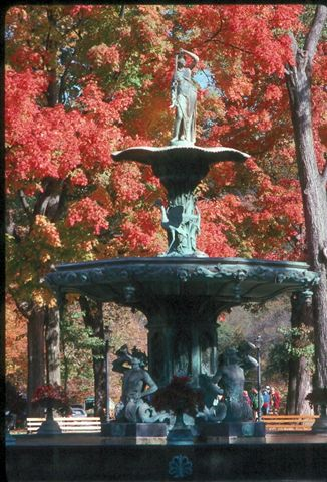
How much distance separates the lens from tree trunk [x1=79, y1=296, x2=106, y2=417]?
38312 millimetres

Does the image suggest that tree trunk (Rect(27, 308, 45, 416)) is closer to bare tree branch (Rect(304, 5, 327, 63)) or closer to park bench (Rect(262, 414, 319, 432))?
park bench (Rect(262, 414, 319, 432))

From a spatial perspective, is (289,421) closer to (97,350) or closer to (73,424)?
(73,424)

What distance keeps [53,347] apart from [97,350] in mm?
6662

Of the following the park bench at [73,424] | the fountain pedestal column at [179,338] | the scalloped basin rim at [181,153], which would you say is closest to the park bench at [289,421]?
the park bench at [73,424]

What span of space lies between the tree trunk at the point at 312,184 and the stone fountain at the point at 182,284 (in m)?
5.94

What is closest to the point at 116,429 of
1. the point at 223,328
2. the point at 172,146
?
the point at 172,146

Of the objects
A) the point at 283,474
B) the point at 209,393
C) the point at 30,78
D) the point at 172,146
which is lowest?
the point at 283,474

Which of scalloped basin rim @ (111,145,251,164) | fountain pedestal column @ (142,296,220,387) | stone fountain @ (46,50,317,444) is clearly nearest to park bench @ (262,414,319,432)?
stone fountain @ (46,50,317,444)

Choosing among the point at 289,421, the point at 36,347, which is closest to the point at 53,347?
the point at 36,347

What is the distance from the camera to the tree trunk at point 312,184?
2841 cm

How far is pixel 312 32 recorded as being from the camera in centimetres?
2995

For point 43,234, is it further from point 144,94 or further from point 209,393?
point 209,393

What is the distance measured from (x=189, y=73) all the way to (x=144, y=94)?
892cm

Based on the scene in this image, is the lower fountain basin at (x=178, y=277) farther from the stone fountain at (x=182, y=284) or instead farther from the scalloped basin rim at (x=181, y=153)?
the scalloped basin rim at (x=181, y=153)
